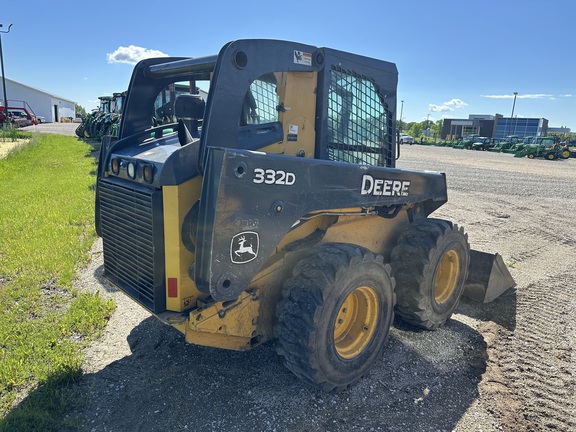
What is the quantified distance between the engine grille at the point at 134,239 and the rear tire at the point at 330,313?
0.88 metres

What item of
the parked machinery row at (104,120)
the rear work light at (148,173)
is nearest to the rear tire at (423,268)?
the rear work light at (148,173)

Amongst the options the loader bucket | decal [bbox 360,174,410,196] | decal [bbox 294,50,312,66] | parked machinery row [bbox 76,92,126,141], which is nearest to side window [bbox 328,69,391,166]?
decal [bbox 294,50,312,66]

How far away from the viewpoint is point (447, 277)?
4.40 m

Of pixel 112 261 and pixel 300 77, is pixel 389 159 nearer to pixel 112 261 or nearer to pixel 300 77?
pixel 300 77

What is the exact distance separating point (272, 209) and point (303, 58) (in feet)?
3.94

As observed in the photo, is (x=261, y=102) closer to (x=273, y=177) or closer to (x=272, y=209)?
(x=273, y=177)

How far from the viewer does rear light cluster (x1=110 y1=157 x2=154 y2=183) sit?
274cm

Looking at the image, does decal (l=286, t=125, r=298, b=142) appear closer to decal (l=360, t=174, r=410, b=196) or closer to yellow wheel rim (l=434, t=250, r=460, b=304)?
decal (l=360, t=174, r=410, b=196)

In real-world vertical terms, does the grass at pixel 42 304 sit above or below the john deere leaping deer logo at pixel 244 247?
below

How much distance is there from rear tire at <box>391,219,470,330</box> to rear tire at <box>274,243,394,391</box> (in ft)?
1.96

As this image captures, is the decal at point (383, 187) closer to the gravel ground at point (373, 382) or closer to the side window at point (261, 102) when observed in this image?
the side window at point (261, 102)

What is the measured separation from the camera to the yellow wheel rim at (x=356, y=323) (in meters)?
3.26

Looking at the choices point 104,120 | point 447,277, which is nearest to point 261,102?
point 447,277

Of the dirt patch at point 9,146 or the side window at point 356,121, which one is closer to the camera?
A: the side window at point 356,121
